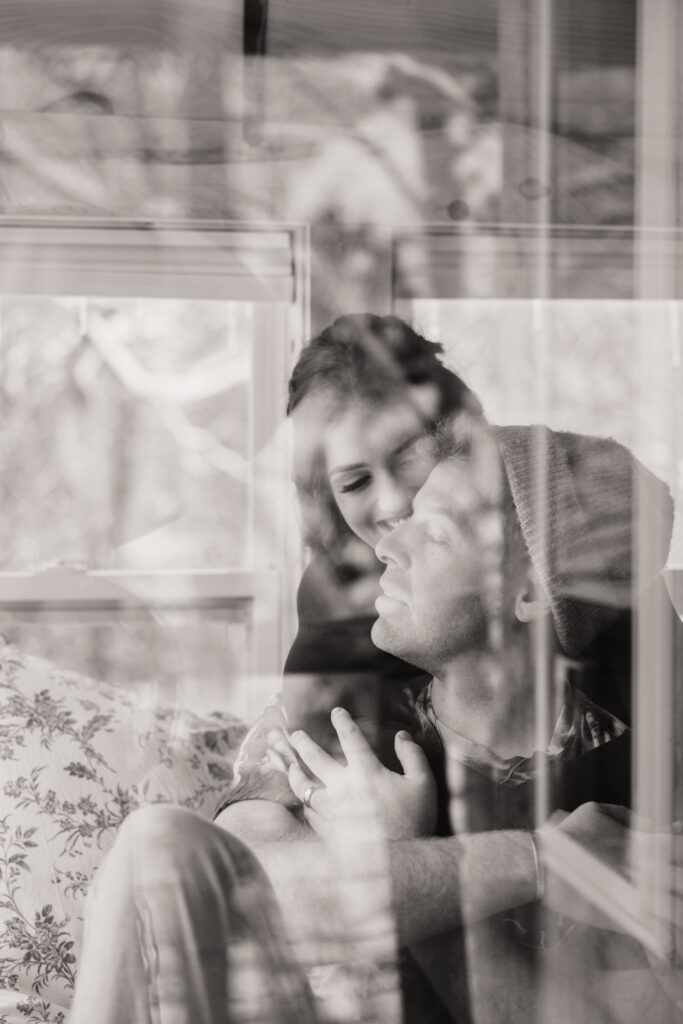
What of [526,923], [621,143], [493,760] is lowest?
[526,923]

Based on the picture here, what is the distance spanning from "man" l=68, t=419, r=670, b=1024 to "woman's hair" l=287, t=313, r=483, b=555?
59mm

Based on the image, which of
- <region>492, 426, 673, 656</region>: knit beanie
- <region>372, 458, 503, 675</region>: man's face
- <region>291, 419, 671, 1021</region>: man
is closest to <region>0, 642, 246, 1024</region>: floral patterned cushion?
<region>291, 419, 671, 1021</region>: man

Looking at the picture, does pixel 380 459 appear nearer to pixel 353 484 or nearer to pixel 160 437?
pixel 353 484

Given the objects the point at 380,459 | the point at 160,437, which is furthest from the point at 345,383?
the point at 160,437

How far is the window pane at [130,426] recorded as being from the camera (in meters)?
0.97

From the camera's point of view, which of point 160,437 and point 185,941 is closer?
point 185,941

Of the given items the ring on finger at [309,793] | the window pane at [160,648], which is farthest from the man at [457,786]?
the window pane at [160,648]

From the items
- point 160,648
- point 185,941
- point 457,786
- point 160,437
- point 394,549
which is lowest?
point 185,941

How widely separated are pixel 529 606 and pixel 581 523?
0.10 meters

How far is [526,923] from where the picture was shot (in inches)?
36.8

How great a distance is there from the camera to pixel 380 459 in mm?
990

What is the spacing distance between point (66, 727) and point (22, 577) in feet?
0.60

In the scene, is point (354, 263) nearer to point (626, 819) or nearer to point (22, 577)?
point (22, 577)

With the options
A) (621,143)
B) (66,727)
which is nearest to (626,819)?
(66,727)
